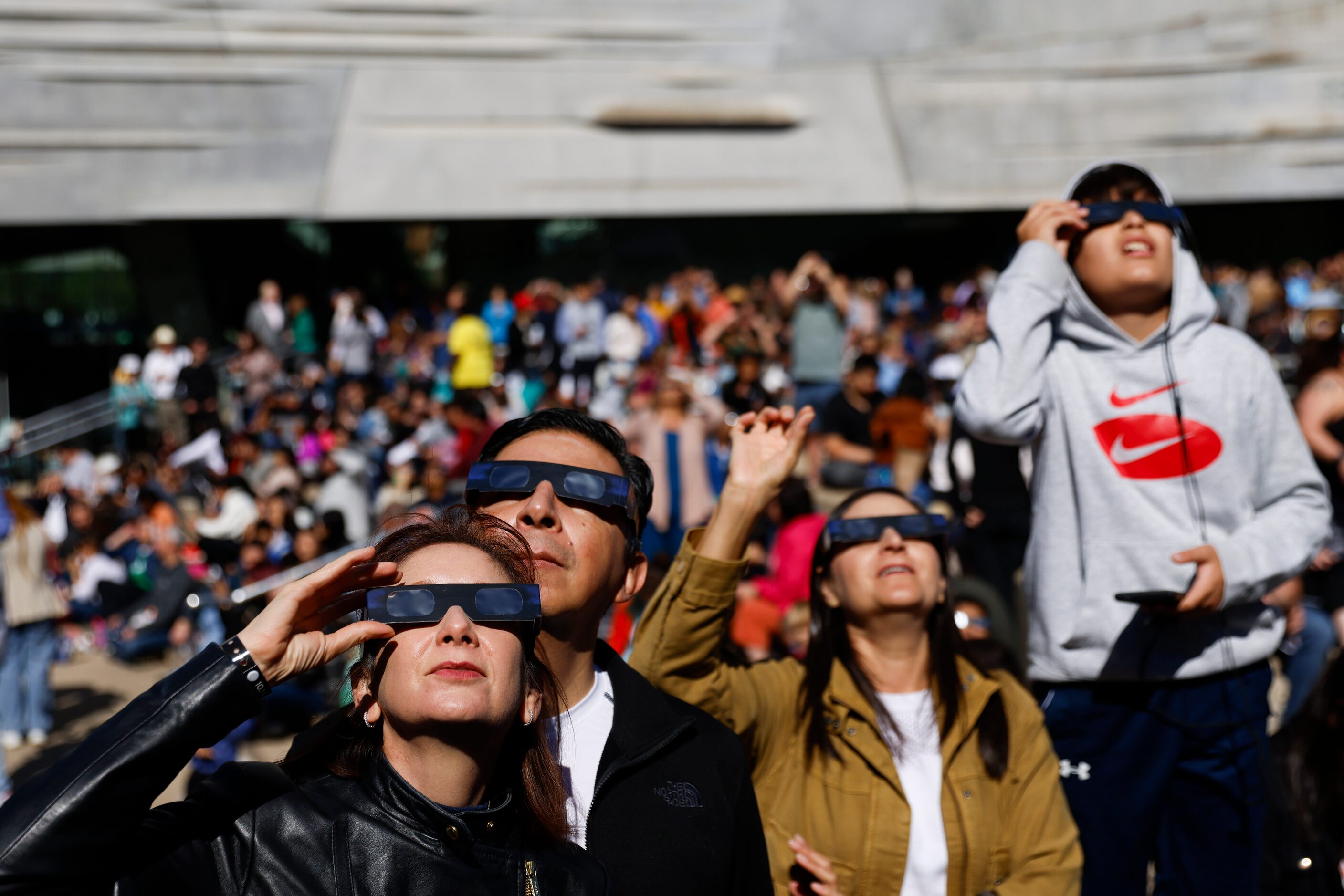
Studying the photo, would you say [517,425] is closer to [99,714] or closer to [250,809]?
[250,809]

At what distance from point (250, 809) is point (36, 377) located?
18.9 metres

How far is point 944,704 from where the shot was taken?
275 centimetres

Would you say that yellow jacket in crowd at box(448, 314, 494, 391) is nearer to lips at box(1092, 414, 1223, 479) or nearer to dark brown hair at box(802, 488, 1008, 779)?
dark brown hair at box(802, 488, 1008, 779)

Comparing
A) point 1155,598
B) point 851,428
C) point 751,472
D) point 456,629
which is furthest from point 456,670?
point 851,428

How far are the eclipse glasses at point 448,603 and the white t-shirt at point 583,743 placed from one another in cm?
39

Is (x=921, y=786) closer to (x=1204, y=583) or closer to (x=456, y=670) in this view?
(x=1204, y=583)

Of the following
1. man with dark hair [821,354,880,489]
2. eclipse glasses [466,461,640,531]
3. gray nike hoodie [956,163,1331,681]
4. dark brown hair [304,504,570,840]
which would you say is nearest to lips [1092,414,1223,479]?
gray nike hoodie [956,163,1331,681]

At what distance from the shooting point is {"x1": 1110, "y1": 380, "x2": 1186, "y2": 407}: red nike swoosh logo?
9.11 ft

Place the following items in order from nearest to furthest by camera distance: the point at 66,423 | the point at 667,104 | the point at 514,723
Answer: the point at 514,723, the point at 66,423, the point at 667,104

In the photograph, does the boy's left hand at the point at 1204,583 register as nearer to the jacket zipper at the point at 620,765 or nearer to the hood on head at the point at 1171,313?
the hood on head at the point at 1171,313

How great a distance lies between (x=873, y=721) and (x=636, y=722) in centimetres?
73

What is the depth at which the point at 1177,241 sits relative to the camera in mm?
2961

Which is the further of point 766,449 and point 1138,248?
point 1138,248

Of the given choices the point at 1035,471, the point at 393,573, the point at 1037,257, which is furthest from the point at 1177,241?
the point at 393,573
